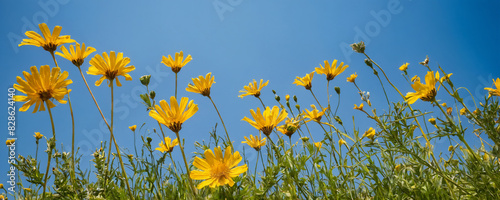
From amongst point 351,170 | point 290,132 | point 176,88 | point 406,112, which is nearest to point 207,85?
point 176,88

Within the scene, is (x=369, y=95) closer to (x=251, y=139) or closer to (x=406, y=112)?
(x=406, y=112)

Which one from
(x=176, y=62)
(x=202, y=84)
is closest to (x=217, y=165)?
(x=202, y=84)

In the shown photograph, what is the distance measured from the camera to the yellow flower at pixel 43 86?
126cm

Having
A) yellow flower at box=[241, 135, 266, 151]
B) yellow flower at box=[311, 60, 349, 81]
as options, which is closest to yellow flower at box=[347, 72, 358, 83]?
yellow flower at box=[311, 60, 349, 81]

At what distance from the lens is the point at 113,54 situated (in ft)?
4.67

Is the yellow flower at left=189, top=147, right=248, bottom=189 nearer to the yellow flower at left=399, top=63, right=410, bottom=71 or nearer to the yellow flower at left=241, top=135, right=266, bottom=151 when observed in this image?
the yellow flower at left=241, top=135, right=266, bottom=151

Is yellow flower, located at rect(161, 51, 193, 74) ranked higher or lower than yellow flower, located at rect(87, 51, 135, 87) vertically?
higher

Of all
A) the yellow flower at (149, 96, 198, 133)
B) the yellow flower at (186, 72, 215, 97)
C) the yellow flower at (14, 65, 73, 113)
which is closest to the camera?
the yellow flower at (149, 96, 198, 133)

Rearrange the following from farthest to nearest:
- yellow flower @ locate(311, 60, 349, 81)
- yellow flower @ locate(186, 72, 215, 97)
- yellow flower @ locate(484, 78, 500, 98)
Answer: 1. yellow flower @ locate(311, 60, 349, 81)
2. yellow flower @ locate(186, 72, 215, 97)
3. yellow flower @ locate(484, 78, 500, 98)

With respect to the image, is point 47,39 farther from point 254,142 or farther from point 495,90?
point 495,90

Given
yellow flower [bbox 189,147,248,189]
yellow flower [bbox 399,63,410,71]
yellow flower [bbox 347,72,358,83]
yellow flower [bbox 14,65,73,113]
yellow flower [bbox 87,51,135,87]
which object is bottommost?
yellow flower [bbox 189,147,248,189]

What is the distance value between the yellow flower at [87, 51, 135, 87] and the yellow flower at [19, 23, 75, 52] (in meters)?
0.34

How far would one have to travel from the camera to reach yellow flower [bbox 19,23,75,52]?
5.32 ft

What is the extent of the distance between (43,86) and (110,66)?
0.26 meters
